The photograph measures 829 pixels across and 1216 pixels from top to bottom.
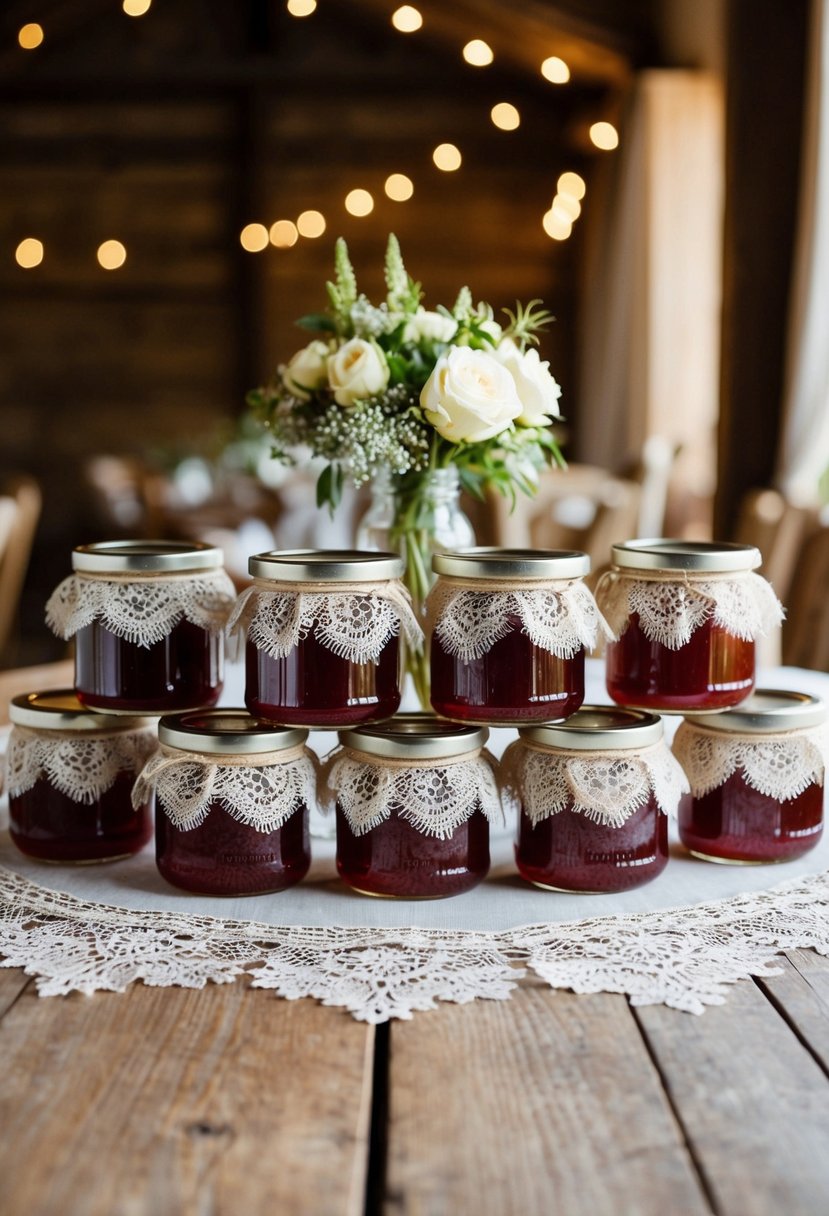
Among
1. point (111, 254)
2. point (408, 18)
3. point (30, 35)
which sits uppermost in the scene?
point (408, 18)

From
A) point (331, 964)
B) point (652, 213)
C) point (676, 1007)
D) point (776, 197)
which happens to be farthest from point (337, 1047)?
point (652, 213)

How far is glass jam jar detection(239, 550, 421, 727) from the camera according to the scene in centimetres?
106

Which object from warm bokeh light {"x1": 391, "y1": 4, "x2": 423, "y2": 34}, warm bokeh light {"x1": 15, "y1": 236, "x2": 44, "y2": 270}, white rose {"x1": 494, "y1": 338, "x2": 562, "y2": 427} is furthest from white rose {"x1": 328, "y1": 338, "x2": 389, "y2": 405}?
warm bokeh light {"x1": 15, "y1": 236, "x2": 44, "y2": 270}

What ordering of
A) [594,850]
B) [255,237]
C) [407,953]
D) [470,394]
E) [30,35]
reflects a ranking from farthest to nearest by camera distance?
[255,237]
[30,35]
[470,394]
[594,850]
[407,953]

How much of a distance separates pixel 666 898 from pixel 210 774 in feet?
1.26

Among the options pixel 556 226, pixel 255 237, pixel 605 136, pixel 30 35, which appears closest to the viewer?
pixel 30 35

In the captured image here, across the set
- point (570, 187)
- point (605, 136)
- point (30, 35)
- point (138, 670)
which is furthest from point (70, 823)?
point (570, 187)

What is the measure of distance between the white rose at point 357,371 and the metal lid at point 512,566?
9.6 inches

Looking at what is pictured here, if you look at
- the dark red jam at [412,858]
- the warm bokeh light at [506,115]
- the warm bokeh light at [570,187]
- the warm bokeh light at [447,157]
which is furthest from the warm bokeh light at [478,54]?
the dark red jam at [412,858]

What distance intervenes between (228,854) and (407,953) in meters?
0.18

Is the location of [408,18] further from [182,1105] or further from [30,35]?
[182,1105]

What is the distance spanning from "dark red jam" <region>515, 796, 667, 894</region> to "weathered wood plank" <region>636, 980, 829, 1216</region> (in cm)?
18

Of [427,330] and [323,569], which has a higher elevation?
[427,330]

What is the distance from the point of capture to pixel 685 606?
3.66ft
